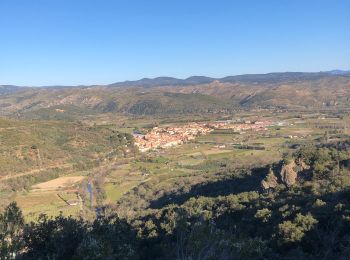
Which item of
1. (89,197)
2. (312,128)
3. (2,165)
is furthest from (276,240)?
(312,128)

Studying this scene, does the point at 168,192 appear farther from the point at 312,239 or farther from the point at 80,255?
the point at 80,255

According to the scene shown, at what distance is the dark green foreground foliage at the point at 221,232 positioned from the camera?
52.6 ft

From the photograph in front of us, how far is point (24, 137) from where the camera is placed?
96500 millimetres

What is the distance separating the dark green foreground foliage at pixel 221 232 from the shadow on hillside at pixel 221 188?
7.54 metres

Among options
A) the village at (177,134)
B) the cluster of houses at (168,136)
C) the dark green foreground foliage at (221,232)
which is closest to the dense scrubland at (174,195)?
the dark green foreground foliage at (221,232)

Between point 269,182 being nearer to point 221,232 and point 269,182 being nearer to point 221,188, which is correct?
point 221,188

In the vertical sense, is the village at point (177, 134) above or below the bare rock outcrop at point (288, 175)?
below

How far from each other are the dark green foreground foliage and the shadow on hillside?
754 cm

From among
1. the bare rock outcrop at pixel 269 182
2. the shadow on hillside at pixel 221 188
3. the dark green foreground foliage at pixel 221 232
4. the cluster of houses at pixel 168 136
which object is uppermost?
the dark green foreground foliage at pixel 221 232

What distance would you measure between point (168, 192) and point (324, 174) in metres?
22.5

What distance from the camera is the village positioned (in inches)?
4365

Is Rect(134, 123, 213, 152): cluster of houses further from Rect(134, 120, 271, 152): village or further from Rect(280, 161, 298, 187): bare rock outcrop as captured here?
Rect(280, 161, 298, 187): bare rock outcrop

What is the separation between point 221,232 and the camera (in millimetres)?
16922

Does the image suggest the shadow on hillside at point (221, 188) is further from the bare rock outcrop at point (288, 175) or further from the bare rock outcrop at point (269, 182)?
the bare rock outcrop at point (288, 175)
